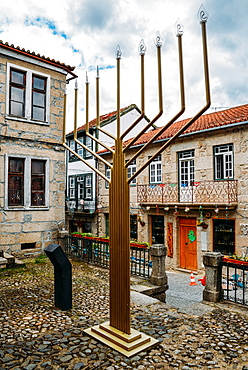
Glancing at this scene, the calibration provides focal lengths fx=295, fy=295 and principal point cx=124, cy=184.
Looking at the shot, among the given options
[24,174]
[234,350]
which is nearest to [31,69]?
[24,174]

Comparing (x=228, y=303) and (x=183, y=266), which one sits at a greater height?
(x=228, y=303)

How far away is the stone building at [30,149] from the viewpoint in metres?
10.1

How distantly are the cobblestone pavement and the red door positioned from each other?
329 inches

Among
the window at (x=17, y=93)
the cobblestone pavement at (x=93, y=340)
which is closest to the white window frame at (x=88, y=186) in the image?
the window at (x=17, y=93)

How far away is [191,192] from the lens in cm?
1409

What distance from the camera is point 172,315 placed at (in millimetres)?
5180

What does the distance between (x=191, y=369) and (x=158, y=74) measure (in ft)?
11.8

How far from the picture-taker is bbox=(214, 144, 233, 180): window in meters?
12.8

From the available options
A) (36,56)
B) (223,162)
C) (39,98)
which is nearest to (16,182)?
(39,98)

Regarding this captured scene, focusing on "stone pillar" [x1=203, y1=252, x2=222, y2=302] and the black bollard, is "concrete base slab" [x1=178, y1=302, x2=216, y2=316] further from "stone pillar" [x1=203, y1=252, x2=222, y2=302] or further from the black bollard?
the black bollard

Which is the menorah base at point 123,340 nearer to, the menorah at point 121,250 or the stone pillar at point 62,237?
the menorah at point 121,250

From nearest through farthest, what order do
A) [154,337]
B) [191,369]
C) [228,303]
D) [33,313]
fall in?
1. [191,369]
2. [154,337]
3. [33,313]
4. [228,303]

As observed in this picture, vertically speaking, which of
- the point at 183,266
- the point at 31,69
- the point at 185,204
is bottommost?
the point at 183,266

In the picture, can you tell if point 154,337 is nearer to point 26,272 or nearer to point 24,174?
point 26,272
